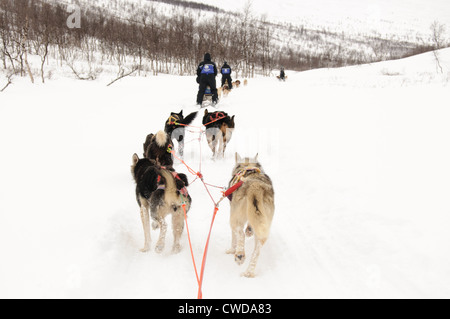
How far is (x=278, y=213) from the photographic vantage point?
3.66m

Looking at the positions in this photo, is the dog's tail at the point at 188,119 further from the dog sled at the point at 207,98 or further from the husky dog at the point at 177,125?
the dog sled at the point at 207,98

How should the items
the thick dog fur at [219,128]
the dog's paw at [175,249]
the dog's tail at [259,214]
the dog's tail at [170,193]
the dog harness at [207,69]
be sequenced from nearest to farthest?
the dog's tail at [259,214] → the dog's tail at [170,193] → the dog's paw at [175,249] → the thick dog fur at [219,128] → the dog harness at [207,69]

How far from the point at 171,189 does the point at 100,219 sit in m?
1.21

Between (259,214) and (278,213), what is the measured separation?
5.24 feet

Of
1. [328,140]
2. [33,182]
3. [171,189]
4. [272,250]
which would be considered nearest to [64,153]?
[33,182]

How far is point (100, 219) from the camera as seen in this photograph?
311 cm

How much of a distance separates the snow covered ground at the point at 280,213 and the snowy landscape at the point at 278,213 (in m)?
0.01

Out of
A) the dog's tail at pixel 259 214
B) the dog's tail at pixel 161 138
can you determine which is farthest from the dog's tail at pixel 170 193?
the dog's tail at pixel 161 138

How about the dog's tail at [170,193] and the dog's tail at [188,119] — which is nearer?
the dog's tail at [170,193]

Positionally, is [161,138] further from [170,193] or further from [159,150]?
[170,193]

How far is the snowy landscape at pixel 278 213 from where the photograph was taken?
7.23 ft

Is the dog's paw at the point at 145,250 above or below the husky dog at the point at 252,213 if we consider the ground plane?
below

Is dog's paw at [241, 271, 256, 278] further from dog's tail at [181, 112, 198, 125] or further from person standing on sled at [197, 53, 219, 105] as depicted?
person standing on sled at [197, 53, 219, 105]
